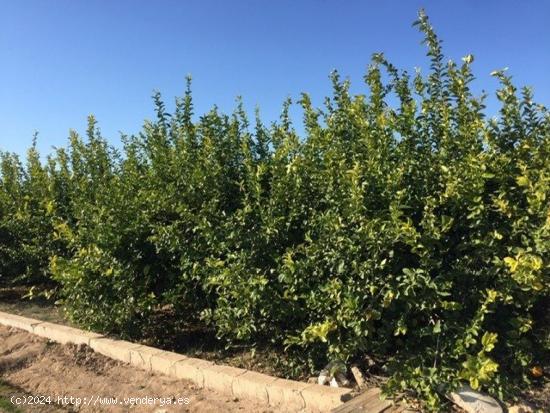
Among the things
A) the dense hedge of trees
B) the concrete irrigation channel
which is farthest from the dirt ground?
the dense hedge of trees

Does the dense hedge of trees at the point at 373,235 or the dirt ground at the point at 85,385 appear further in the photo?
the dirt ground at the point at 85,385

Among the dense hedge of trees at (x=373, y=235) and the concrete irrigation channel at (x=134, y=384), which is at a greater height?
the dense hedge of trees at (x=373, y=235)

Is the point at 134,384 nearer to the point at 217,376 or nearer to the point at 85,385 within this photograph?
the point at 85,385

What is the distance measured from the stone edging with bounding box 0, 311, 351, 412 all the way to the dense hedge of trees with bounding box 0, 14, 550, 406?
0.34m

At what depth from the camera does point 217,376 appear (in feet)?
15.7

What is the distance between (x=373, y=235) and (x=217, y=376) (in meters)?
1.91

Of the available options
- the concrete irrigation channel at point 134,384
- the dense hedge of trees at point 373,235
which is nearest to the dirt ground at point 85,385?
the concrete irrigation channel at point 134,384

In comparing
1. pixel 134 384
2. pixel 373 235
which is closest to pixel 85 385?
pixel 134 384

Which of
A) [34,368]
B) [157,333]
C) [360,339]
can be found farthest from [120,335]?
[360,339]

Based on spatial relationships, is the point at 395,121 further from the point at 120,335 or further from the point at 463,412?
the point at 120,335

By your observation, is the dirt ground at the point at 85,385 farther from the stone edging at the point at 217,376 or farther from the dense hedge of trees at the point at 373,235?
the dense hedge of trees at the point at 373,235

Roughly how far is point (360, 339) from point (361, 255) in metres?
0.61

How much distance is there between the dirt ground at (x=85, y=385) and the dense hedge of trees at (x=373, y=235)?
594 mm

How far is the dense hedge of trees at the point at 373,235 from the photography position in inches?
154
